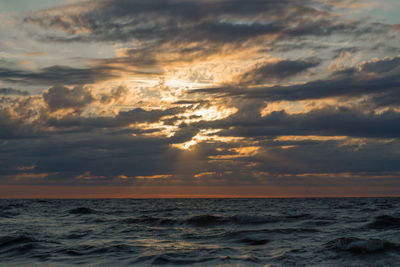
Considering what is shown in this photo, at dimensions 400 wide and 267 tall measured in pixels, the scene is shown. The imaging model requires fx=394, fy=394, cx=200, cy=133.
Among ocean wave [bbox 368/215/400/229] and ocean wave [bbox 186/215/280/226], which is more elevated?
ocean wave [bbox 368/215/400/229]

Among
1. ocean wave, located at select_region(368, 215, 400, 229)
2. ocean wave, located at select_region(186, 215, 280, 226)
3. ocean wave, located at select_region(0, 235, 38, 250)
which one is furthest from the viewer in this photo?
ocean wave, located at select_region(186, 215, 280, 226)

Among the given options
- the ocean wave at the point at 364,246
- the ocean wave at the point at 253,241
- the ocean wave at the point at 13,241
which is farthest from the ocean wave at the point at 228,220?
the ocean wave at the point at 364,246

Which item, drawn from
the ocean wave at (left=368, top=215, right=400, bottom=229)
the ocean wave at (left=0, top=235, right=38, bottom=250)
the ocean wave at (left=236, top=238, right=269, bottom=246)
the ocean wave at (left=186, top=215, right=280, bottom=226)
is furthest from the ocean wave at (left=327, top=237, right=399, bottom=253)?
the ocean wave at (left=0, top=235, right=38, bottom=250)

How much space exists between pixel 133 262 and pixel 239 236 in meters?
9.56

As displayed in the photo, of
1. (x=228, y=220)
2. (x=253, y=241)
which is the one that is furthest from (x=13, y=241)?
(x=228, y=220)

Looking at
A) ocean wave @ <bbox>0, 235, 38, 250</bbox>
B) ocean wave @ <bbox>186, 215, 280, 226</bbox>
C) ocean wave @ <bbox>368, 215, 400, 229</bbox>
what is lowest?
ocean wave @ <bbox>186, 215, 280, 226</bbox>

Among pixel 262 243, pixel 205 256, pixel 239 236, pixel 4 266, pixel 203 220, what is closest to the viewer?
pixel 4 266

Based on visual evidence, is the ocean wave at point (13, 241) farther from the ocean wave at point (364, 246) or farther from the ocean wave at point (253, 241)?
the ocean wave at point (364, 246)

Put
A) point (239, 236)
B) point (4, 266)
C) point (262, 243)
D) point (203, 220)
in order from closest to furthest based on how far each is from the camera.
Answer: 1. point (4, 266)
2. point (262, 243)
3. point (239, 236)
4. point (203, 220)

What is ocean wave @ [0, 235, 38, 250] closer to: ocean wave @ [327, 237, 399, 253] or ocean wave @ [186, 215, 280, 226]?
ocean wave @ [186, 215, 280, 226]

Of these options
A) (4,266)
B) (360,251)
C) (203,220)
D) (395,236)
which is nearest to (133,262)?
(4,266)

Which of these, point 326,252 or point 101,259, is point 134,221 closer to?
point 101,259

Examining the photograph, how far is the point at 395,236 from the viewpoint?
71.8ft

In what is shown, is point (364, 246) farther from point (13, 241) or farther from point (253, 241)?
point (13, 241)
